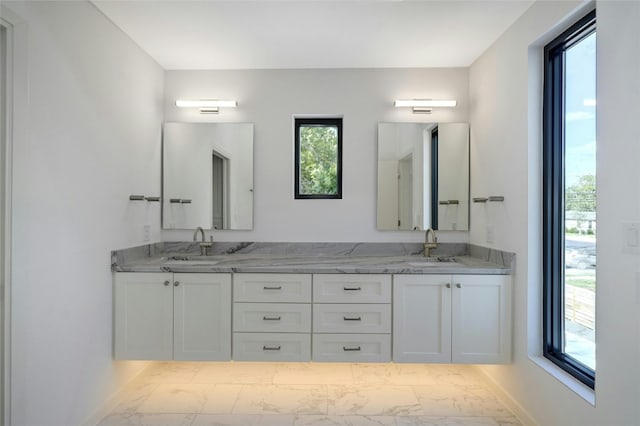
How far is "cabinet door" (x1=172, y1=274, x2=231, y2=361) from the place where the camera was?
7.82ft

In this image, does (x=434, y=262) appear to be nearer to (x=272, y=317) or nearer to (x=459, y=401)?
(x=459, y=401)

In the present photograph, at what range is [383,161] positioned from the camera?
2984mm

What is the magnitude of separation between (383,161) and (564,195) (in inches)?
51.7

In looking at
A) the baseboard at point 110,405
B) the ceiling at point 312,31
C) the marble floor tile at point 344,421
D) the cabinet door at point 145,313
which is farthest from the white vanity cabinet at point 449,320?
the baseboard at point 110,405

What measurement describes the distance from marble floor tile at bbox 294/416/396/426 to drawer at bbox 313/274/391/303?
669 mm

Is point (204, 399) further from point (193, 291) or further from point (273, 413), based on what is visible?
point (193, 291)

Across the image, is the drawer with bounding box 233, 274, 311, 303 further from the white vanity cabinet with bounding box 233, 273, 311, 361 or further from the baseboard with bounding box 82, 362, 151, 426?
the baseboard with bounding box 82, 362, 151, 426

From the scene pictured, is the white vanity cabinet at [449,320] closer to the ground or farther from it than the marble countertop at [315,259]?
closer to the ground

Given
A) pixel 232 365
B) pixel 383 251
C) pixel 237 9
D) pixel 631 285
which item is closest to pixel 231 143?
pixel 237 9

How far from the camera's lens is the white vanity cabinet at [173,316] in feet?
7.81

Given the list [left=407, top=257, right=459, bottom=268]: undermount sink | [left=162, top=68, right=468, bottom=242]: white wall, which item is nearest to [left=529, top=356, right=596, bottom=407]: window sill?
[left=407, top=257, right=459, bottom=268]: undermount sink

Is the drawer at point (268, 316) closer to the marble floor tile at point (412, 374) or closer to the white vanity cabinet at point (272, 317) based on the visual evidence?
the white vanity cabinet at point (272, 317)

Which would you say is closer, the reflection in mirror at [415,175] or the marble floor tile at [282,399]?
the marble floor tile at [282,399]

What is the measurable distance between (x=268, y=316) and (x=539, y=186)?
5.92 feet
